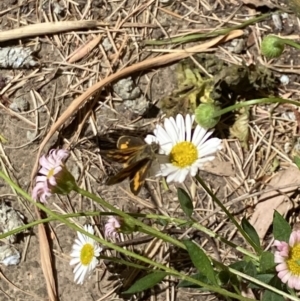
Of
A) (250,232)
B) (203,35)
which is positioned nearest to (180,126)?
(250,232)

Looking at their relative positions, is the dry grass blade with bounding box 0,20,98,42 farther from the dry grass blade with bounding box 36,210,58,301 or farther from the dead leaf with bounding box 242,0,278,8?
the dry grass blade with bounding box 36,210,58,301

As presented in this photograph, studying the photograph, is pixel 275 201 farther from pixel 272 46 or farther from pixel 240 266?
pixel 272 46

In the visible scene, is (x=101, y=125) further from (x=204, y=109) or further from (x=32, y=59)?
(x=204, y=109)

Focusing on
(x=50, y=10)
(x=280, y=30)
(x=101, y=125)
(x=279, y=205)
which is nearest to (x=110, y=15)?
(x=50, y=10)

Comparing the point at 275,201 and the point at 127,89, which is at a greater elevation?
the point at 127,89

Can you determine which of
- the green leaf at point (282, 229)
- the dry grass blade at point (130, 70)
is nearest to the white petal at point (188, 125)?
the green leaf at point (282, 229)
